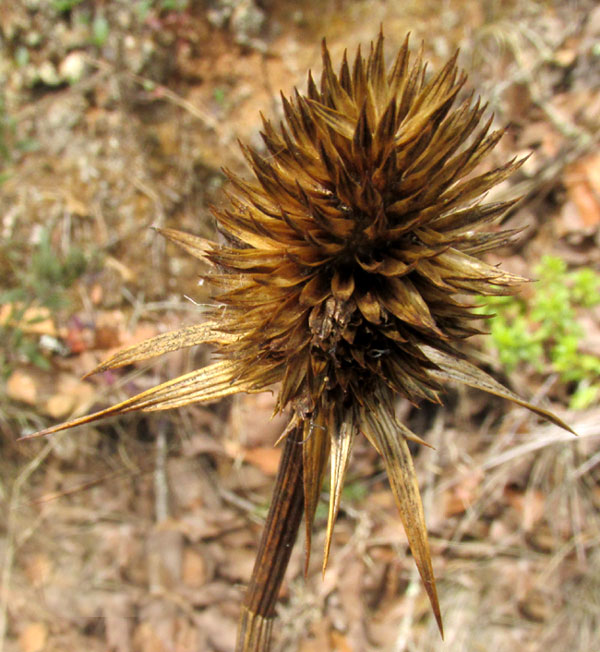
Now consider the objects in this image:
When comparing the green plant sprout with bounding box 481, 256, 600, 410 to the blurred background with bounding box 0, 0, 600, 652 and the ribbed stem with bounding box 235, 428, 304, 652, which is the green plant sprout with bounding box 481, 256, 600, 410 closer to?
the blurred background with bounding box 0, 0, 600, 652

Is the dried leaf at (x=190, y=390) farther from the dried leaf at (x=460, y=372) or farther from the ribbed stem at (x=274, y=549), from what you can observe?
the dried leaf at (x=460, y=372)

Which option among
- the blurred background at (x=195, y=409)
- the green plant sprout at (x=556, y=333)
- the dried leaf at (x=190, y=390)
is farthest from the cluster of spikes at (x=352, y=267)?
the green plant sprout at (x=556, y=333)

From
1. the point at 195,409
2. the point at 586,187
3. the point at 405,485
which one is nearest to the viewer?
the point at 405,485

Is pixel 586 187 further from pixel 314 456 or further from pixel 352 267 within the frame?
pixel 314 456

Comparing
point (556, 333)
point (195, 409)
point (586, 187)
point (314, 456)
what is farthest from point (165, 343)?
point (586, 187)

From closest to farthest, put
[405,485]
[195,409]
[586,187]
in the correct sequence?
[405,485] < [195,409] < [586,187]

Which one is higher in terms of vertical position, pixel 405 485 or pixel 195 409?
pixel 195 409
